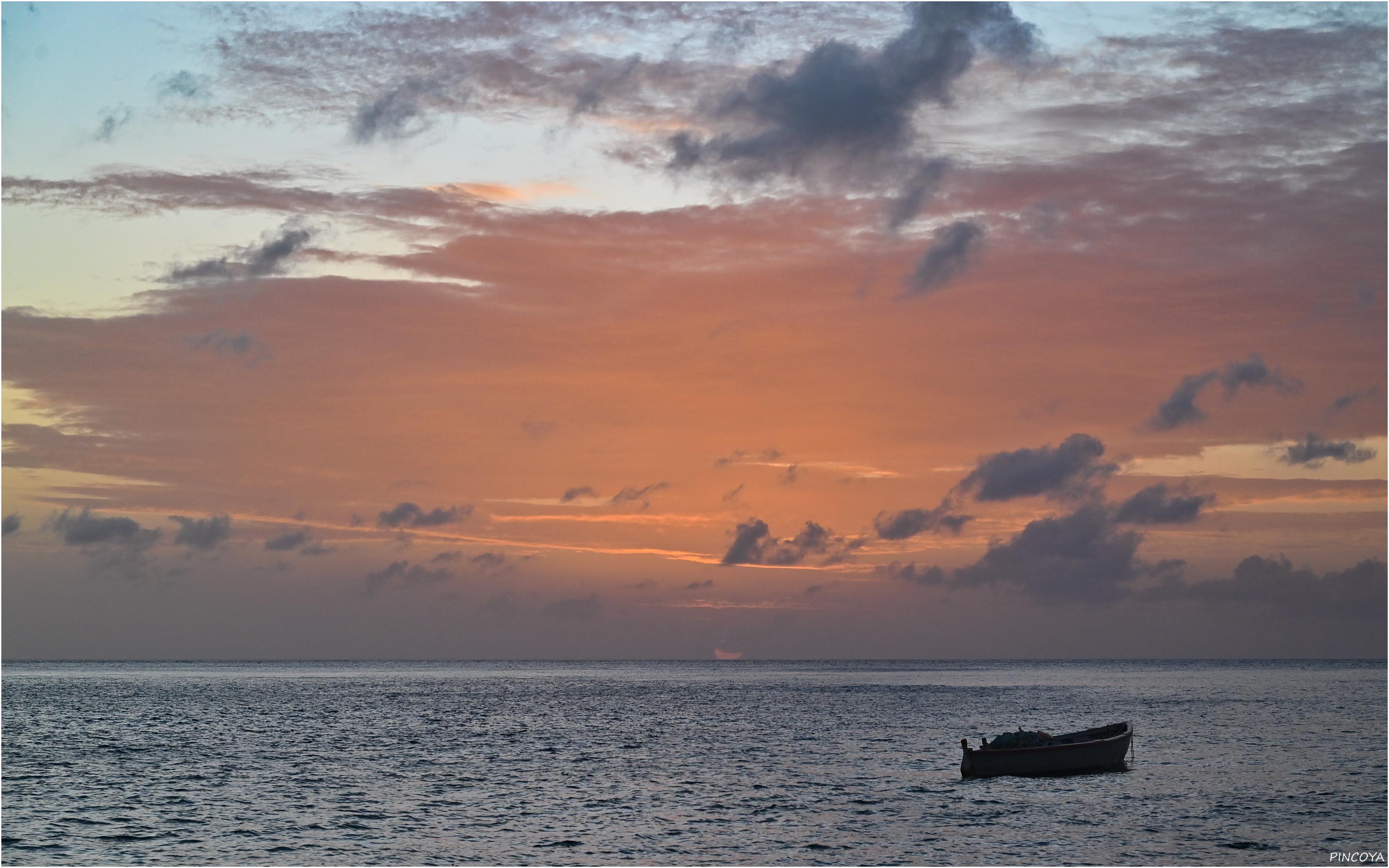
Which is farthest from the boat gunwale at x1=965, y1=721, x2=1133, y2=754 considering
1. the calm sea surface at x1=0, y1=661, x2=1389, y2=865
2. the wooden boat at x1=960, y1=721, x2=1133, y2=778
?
the calm sea surface at x1=0, y1=661, x2=1389, y2=865

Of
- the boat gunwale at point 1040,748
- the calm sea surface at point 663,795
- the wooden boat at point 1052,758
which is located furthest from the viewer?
the boat gunwale at point 1040,748

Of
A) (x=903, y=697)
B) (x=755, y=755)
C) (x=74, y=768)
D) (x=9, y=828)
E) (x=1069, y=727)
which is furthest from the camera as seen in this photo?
(x=903, y=697)

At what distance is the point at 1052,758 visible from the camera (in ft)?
258

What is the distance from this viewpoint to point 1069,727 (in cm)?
12212

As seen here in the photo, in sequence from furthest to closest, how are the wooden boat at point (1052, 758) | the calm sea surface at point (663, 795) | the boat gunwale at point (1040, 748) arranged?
1. the boat gunwale at point (1040, 748)
2. the wooden boat at point (1052, 758)
3. the calm sea surface at point (663, 795)

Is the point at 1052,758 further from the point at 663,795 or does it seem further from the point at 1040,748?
the point at 663,795

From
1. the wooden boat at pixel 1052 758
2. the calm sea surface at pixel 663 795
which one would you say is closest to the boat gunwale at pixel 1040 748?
the wooden boat at pixel 1052 758

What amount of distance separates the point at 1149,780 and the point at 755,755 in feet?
97.7

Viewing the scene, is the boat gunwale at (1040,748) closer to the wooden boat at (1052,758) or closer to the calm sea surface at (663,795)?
the wooden boat at (1052,758)

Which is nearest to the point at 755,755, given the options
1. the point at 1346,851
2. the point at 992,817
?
the point at 992,817

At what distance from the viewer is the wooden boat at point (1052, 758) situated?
77.0 meters

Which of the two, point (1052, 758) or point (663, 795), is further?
point (1052, 758)

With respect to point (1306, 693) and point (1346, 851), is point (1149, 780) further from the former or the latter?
point (1306, 693)

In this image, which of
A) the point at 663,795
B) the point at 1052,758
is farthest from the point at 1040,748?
the point at 663,795
